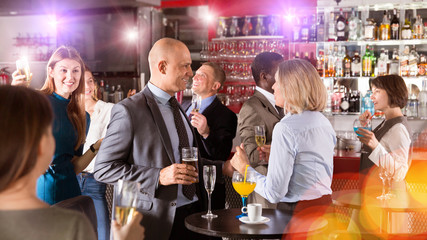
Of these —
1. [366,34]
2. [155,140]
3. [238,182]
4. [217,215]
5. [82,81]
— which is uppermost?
[366,34]

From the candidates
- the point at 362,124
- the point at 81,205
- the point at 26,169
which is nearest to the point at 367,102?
the point at 362,124

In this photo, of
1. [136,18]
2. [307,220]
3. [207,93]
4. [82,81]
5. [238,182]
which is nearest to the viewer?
[307,220]

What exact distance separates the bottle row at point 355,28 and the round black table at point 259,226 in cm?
436

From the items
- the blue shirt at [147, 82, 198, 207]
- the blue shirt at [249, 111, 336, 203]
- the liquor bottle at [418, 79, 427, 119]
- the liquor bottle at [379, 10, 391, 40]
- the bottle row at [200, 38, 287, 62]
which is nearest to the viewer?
the blue shirt at [249, 111, 336, 203]

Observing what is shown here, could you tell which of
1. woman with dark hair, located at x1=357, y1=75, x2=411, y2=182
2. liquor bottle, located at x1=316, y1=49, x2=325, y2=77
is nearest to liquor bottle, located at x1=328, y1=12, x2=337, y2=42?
liquor bottle, located at x1=316, y1=49, x2=325, y2=77

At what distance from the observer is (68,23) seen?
26.4 feet

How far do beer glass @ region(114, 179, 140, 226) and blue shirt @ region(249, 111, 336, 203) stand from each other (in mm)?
1288

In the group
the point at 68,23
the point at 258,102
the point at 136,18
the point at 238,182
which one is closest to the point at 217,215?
the point at 238,182

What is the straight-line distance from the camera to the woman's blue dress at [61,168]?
8.82 feet

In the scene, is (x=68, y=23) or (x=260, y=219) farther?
(x=68, y=23)

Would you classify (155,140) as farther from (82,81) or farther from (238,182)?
(82,81)

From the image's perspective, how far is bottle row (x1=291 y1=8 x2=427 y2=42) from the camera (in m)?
6.23

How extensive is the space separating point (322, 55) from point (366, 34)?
1.96ft

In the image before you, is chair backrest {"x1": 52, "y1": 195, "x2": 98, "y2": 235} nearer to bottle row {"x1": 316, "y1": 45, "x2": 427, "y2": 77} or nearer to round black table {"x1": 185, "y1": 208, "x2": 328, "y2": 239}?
round black table {"x1": 185, "y1": 208, "x2": 328, "y2": 239}
